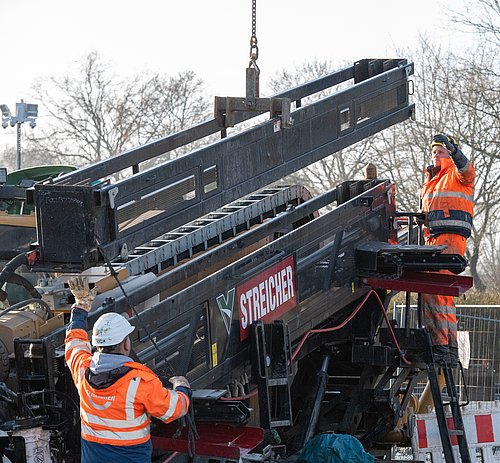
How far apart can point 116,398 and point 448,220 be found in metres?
4.05

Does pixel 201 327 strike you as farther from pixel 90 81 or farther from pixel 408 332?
pixel 90 81

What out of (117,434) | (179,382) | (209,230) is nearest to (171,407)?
(179,382)

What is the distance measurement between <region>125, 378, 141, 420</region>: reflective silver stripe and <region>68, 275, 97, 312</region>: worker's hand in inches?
27.5

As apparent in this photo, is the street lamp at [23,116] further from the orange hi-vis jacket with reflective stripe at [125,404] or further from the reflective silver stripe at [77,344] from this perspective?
the orange hi-vis jacket with reflective stripe at [125,404]

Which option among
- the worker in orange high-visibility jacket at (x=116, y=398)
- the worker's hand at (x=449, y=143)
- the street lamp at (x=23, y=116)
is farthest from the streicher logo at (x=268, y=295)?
the street lamp at (x=23, y=116)

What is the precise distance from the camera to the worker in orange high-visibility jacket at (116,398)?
523cm

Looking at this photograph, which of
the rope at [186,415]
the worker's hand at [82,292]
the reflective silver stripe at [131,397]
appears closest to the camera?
the reflective silver stripe at [131,397]

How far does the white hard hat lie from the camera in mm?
5273

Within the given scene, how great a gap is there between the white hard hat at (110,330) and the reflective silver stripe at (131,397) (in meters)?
0.22

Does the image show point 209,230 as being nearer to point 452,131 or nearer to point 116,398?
point 116,398

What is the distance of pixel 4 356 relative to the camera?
6250 millimetres

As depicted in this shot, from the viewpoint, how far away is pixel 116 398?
17.2ft

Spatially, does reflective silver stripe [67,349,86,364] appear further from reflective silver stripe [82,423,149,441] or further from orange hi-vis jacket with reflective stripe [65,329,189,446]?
reflective silver stripe [82,423,149,441]

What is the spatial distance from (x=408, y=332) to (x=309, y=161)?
1.83 m
